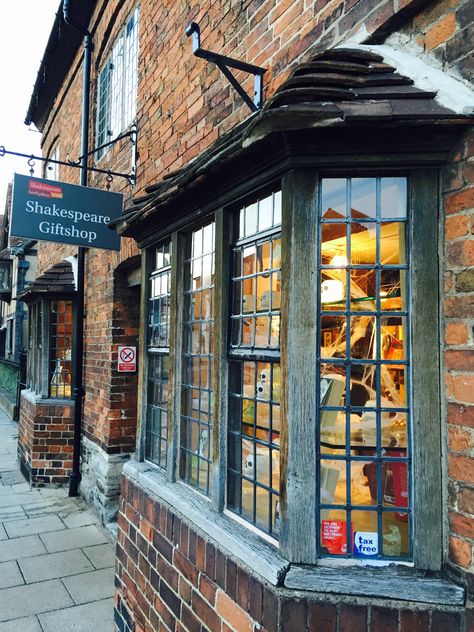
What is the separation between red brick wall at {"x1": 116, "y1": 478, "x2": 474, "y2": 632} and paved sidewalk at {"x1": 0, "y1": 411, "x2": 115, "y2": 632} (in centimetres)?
54

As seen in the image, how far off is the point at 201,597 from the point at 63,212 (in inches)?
159

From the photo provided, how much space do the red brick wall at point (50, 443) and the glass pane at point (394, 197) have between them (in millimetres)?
6551

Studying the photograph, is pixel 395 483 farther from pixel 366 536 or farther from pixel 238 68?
pixel 238 68

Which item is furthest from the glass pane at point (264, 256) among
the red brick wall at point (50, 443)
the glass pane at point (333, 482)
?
the red brick wall at point (50, 443)

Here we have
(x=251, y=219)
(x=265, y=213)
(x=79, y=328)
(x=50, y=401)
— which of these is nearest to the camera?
(x=265, y=213)

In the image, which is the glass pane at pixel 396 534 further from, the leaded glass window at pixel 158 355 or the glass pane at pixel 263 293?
the leaded glass window at pixel 158 355

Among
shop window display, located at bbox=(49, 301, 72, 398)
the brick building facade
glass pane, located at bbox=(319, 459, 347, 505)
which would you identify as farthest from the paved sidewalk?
glass pane, located at bbox=(319, 459, 347, 505)

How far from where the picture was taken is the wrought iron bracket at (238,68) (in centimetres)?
298

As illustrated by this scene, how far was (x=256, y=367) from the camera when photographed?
106 inches

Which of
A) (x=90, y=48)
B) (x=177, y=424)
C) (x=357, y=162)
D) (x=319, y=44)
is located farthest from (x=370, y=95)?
(x=90, y=48)

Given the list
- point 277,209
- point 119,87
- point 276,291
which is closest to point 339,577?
point 276,291

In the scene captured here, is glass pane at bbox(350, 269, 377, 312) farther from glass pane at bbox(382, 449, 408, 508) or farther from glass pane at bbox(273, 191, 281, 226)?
glass pane at bbox(382, 449, 408, 508)

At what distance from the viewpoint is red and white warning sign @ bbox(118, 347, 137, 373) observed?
5.79 metres

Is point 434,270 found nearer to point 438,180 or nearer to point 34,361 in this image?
point 438,180
